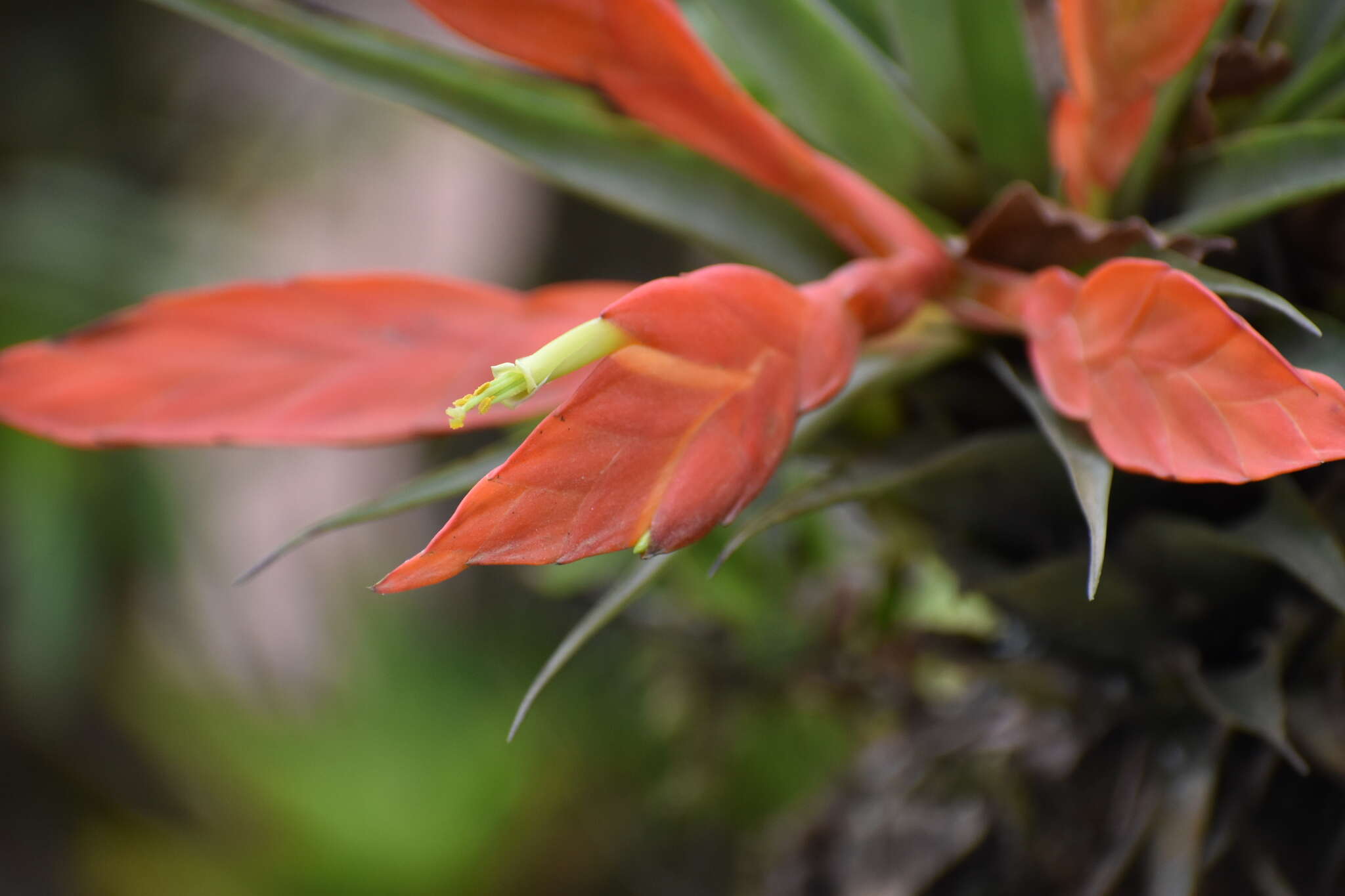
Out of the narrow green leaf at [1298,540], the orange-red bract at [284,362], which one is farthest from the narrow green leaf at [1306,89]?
the orange-red bract at [284,362]

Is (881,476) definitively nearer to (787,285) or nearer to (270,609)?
(787,285)

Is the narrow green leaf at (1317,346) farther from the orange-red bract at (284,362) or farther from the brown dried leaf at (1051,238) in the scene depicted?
the orange-red bract at (284,362)

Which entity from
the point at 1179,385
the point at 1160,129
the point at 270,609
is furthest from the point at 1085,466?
the point at 270,609

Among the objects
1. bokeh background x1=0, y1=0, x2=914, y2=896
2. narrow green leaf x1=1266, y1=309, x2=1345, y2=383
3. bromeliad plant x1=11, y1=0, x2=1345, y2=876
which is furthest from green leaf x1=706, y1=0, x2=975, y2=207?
bokeh background x1=0, y1=0, x2=914, y2=896

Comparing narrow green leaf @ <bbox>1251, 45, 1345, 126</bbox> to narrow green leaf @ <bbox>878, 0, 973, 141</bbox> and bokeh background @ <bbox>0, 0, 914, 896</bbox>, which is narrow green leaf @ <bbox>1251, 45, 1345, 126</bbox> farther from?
bokeh background @ <bbox>0, 0, 914, 896</bbox>

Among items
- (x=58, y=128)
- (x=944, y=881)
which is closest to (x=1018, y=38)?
(x=944, y=881)

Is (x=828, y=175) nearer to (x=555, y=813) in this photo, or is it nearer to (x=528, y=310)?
(x=528, y=310)
